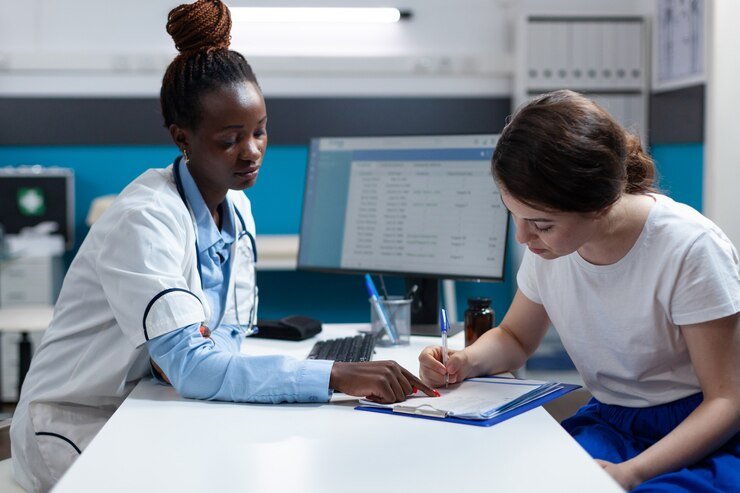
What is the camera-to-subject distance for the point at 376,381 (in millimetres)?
1280

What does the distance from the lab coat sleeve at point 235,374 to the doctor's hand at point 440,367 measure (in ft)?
0.59

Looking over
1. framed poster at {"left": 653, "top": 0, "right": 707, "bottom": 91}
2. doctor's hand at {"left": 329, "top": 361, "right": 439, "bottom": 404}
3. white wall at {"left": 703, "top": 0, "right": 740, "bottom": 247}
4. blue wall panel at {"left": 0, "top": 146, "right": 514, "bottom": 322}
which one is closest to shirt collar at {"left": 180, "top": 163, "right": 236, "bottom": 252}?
doctor's hand at {"left": 329, "top": 361, "right": 439, "bottom": 404}

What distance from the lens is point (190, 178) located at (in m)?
1.55

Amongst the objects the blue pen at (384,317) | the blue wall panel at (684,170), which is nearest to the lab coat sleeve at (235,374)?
the blue pen at (384,317)

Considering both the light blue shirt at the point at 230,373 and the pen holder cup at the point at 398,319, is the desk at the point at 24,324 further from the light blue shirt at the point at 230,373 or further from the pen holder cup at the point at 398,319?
the light blue shirt at the point at 230,373

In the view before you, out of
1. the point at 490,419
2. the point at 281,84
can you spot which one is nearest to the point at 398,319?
the point at 490,419

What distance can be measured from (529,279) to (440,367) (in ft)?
0.90

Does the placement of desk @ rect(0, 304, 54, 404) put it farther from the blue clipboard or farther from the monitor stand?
the blue clipboard

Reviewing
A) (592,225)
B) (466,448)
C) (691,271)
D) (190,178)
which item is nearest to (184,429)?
(466,448)

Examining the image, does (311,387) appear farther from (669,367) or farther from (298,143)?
(298,143)

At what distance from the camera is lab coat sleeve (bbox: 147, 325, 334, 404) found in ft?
4.23

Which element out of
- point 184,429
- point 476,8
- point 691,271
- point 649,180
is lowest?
point 184,429

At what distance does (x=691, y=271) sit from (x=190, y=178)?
88 cm

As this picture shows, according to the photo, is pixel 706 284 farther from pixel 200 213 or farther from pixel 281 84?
pixel 281 84
